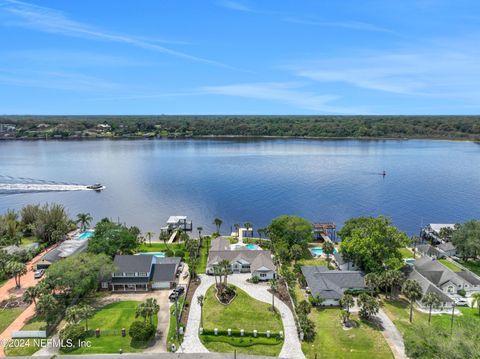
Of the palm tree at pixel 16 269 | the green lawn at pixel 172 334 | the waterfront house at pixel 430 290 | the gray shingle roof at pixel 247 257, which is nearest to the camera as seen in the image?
the green lawn at pixel 172 334

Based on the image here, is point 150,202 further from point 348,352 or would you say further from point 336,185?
point 348,352

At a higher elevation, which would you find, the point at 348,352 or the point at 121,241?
the point at 121,241

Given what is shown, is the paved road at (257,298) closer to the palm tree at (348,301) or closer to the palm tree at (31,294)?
the palm tree at (348,301)

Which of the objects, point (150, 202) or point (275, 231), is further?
point (150, 202)

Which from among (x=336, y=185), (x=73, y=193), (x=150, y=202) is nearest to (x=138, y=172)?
(x=73, y=193)

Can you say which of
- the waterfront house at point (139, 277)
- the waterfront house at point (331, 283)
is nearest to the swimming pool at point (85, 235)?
the waterfront house at point (139, 277)

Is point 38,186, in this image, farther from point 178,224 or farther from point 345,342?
point 345,342
